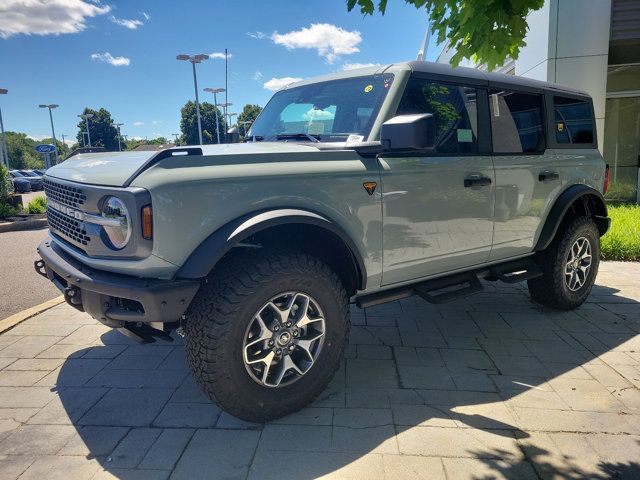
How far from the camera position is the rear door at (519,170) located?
154 inches

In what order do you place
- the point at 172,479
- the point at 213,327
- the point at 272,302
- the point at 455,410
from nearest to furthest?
1. the point at 172,479
2. the point at 213,327
3. the point at 272,302
4. the point at 455,410

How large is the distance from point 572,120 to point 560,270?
149 centimetres

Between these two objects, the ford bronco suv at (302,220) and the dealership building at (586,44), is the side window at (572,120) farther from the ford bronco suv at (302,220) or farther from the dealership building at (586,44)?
the dealership building at (586,44)

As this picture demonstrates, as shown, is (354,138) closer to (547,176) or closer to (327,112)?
(327,112)

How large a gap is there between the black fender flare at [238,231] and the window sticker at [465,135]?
140 centimetres

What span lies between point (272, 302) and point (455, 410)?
4.37 feet

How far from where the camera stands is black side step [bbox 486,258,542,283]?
420cm

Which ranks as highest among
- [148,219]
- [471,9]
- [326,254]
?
[471,9]

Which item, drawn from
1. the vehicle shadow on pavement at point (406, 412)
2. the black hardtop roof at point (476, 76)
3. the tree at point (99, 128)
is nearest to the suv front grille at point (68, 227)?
the vehicle shadow on pavement at point (406, 412)

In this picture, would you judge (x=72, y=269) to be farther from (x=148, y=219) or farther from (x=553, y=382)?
(x=553, y=382)

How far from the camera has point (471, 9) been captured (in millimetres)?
2598

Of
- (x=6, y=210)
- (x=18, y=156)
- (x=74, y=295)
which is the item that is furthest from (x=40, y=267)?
(x=18, y=156)

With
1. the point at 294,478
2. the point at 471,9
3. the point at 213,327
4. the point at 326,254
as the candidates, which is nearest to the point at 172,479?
the point at 294,478

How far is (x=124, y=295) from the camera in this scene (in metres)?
2.40
